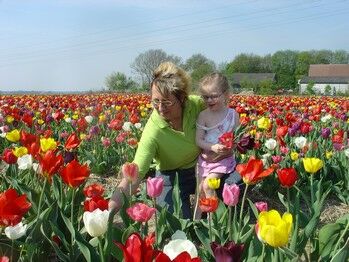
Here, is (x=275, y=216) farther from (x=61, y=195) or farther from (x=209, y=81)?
(x=209, y=81)

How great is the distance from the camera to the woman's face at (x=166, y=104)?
3.51 m

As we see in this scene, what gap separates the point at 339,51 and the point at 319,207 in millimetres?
104546

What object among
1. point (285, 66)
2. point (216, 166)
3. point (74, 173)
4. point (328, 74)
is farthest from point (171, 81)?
point (285, 66)

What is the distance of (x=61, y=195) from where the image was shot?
313 cm

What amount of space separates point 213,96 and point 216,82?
0.36 feet

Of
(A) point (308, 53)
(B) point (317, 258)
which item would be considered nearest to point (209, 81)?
(B) point (317, 258)

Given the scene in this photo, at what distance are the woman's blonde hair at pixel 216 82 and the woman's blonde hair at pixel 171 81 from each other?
0.21 metres

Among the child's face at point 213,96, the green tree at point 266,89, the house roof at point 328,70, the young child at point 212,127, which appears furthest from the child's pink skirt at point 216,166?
the house roof at point 328,70

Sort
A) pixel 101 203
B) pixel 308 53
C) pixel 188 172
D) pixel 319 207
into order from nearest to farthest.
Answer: pixel 101 203 → pixel 319 207 → pixel 188 172 → pixel 308 53

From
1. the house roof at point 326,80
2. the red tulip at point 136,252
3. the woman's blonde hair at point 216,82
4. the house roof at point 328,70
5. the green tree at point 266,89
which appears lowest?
the house roof at point 326,80

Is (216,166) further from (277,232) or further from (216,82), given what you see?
(277,232)

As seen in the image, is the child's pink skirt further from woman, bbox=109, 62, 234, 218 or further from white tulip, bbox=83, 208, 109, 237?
white tulip, bbox=83, 208, 109, 237

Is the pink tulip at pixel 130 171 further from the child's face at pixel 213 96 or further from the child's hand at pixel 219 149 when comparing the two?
the child's face at pixel 213 96

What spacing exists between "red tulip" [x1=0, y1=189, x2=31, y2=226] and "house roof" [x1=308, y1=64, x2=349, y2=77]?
89.7 m
